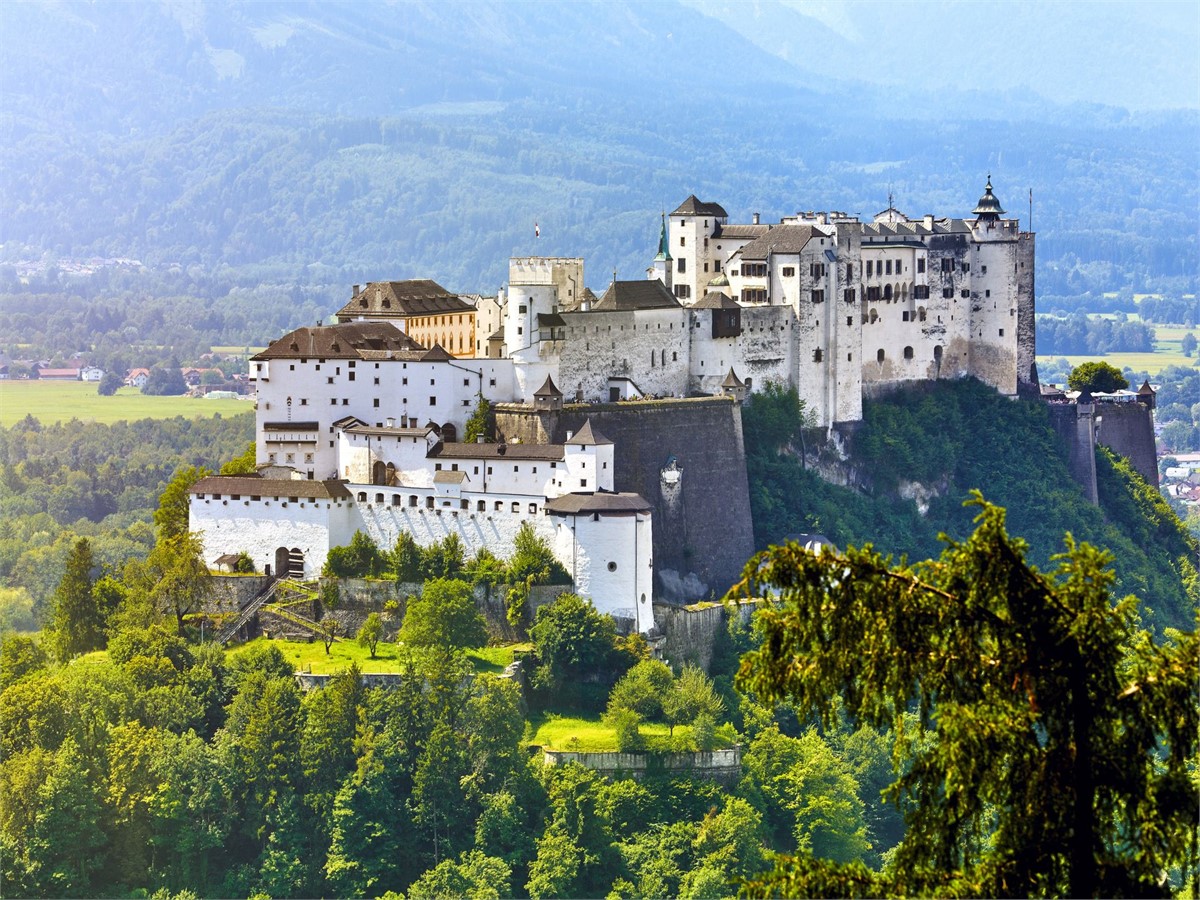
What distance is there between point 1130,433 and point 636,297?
23120 mm

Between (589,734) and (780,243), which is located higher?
(780,243)

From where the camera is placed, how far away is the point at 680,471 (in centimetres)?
6169

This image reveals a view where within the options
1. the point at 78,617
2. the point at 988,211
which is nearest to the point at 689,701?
the point at 78,617

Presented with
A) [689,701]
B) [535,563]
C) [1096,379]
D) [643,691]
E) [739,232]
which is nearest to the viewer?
[643,691]

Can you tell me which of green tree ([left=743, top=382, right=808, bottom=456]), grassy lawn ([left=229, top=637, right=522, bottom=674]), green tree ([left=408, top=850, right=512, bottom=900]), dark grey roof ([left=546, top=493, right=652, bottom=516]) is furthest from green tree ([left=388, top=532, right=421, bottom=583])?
green tree ([left=743, top=382, right=808, bottom=456])

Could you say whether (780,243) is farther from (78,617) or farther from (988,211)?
(78,617)

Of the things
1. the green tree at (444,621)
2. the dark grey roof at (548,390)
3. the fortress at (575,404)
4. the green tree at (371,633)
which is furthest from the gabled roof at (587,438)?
the green tree at (371,633)

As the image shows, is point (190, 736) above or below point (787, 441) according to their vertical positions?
below

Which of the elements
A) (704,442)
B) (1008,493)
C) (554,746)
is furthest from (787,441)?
(554,746)

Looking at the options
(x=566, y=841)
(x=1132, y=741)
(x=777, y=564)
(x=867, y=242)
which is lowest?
(x=566, y=841)

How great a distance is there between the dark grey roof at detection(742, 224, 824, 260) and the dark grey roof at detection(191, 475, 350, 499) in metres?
14.1

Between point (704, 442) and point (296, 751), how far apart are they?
46.6ft

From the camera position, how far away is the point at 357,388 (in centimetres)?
6084

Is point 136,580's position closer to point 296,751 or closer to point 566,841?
point 296,751
